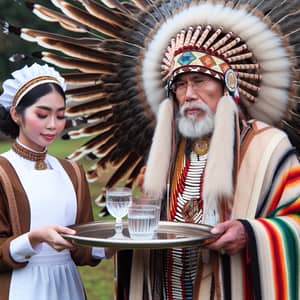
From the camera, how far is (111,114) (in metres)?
3.37

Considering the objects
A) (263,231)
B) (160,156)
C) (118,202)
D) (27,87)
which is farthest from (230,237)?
(27,87)

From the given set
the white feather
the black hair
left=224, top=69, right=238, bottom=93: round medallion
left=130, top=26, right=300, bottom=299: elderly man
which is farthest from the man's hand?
the black hair

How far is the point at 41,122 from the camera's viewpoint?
2.66 meters

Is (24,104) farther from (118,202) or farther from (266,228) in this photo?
(266,228)

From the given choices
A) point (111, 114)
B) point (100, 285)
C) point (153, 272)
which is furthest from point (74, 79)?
point (100, 285)

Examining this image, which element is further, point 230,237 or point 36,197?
point 36,197

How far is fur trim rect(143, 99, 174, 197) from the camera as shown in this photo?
110 inches

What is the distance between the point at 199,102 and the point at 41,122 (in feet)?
2.05

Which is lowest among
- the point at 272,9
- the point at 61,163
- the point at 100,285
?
the point at 100,285

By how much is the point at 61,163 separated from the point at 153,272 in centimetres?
58

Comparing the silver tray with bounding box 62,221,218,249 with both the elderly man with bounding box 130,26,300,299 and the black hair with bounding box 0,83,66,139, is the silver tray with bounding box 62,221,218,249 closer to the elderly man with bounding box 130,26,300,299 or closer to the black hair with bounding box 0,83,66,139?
the elderly man with bounding box 130,26,300,299

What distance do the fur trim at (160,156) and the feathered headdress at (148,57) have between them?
0.19 meters

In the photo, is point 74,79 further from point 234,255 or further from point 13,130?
point 234,255

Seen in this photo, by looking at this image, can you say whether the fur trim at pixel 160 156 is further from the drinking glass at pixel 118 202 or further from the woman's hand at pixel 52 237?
the woman's hand at pixel 52 237
